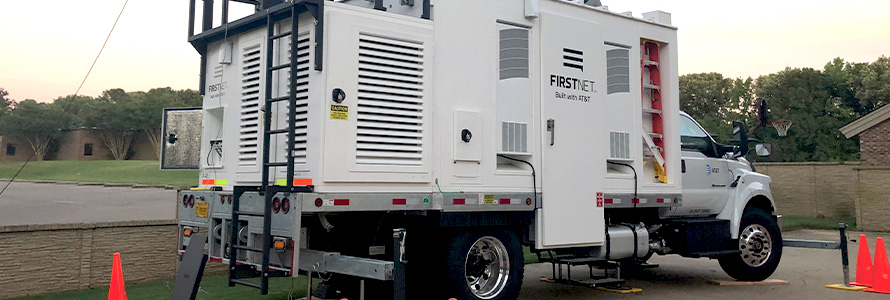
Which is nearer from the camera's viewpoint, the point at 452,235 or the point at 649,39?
the point at 452,235

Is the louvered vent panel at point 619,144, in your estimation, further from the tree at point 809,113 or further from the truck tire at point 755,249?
the tree at point 809,113

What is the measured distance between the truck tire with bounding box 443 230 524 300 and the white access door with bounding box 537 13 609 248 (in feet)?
1.22

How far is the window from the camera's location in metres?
9.73

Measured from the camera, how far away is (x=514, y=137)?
7086 millimetres

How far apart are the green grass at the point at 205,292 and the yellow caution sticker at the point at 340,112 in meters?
2.40

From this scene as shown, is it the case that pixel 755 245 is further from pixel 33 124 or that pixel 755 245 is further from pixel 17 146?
pixel 17 146

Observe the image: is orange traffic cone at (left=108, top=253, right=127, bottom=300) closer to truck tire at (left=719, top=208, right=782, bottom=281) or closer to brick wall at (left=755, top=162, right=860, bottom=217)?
truck tire at (left=719, top=208, right=782, bottom=281)

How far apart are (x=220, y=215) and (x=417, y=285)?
76.8 inches

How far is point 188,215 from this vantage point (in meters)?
7.07

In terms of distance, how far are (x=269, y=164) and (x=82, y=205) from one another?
68.6 feet

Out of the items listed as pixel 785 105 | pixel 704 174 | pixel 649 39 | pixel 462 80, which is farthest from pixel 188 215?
pixel 785 105

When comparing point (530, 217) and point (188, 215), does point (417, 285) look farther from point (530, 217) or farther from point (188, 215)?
point (188, 215)

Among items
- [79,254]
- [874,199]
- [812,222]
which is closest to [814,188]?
[812,222]

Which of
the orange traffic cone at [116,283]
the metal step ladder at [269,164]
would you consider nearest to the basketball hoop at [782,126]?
the metal step ladder at [269,164]
